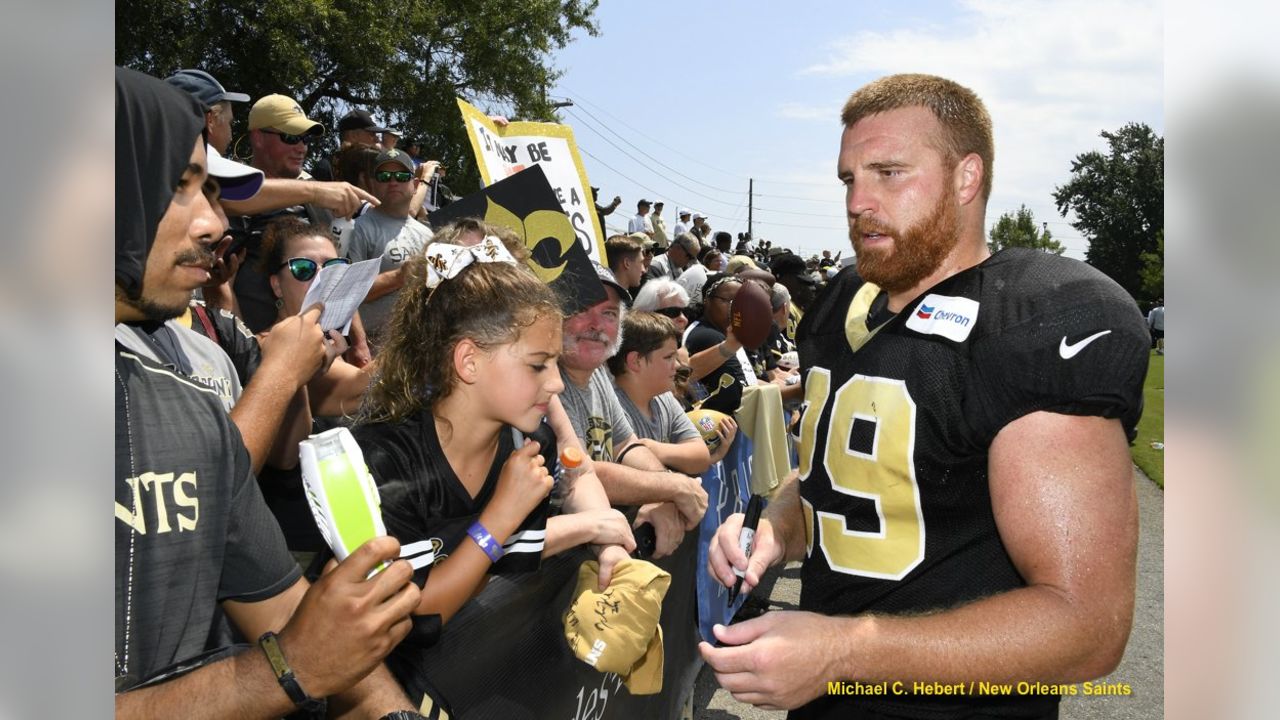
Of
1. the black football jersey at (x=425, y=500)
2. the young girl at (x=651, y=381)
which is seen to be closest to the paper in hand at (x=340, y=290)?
the black football jersey at (x=425, y=500)

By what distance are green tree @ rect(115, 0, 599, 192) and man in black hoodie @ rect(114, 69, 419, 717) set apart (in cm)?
1355

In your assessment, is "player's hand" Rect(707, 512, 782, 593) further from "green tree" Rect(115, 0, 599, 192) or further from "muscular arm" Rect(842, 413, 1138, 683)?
"green tree" Rect(115, 0, 599, 192)

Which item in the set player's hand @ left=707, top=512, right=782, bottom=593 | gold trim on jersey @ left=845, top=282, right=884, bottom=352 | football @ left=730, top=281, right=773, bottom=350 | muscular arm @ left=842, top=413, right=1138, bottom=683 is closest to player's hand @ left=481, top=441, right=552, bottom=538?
player's hand @ left=707, top=512, right=782, bottom=593

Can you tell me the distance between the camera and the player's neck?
2.20m

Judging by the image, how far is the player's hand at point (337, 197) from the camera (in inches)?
165

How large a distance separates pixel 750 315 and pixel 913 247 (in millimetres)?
4413

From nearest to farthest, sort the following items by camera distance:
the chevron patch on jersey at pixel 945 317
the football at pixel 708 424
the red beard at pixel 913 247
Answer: the chevron patch on jersey at pixel 945 317
the red beard at pixel 913 247
the football at pixel 708 424

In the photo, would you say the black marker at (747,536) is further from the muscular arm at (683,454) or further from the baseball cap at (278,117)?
the baseball cap at (278,117)

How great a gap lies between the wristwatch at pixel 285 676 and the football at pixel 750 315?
5291 mm

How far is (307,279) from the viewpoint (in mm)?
3711

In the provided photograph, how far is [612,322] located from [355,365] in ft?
3.91

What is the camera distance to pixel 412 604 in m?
1.62
